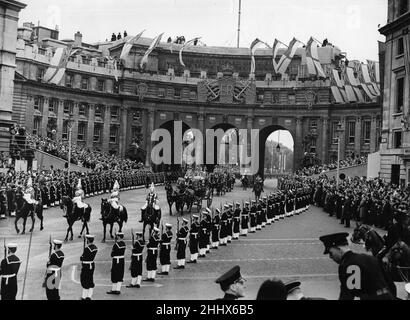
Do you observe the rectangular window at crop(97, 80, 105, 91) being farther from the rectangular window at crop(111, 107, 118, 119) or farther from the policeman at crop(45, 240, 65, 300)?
the policeman at crop(45, 240, 65, 300)

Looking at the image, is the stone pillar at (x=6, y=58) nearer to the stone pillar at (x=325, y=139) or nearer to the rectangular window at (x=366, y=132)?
the stone pillar at (x=325, y=139)

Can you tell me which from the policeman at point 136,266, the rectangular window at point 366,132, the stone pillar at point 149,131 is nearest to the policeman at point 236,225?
the policeman at point 136,266

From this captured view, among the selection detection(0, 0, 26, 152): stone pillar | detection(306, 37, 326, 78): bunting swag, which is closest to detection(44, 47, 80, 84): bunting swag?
detection(0, 0, 26, 152): stone pillar

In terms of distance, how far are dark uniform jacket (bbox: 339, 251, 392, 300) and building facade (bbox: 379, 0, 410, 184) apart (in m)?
28.5

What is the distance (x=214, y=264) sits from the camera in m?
16.4

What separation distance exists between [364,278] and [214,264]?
10570 millimetres

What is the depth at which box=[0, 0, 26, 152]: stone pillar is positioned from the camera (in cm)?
3562

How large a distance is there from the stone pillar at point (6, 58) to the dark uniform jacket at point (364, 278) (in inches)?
1324

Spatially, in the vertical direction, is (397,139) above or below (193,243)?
above

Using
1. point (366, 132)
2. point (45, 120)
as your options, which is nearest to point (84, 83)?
point (45, 120)

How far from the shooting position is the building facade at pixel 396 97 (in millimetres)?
33469

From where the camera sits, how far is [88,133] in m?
58.2

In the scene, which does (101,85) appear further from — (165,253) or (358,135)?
(165,253)

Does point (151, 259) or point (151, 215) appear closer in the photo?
point (151, 259)
